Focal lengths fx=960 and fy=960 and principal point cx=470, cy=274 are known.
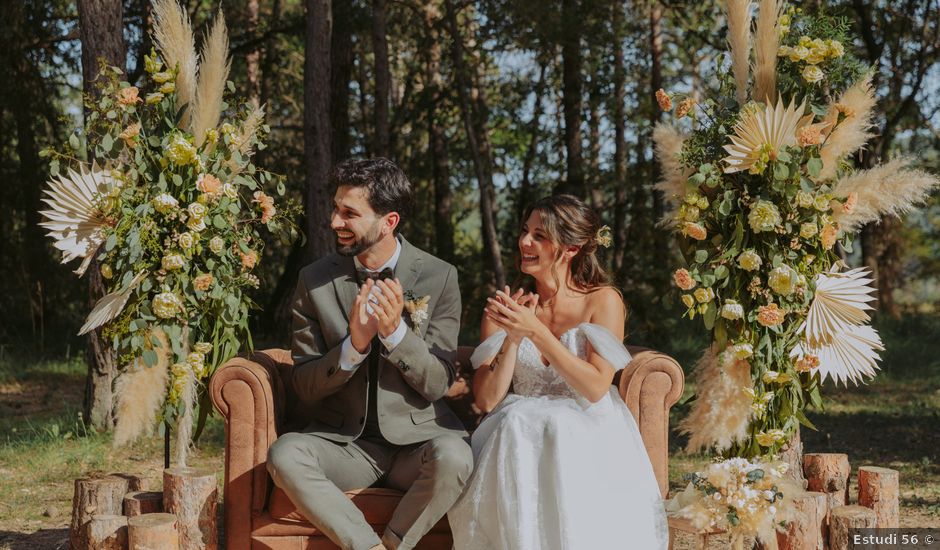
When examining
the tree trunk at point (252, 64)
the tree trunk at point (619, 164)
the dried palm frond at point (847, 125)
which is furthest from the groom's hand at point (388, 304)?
the tree trunk at point (252, 64)

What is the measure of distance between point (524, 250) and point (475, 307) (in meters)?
9.77

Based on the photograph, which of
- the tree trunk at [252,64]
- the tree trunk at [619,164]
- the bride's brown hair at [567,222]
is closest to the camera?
the bride's brown hair at [567,222]

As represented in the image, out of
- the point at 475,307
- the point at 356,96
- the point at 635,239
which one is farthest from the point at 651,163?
the point at 356,96

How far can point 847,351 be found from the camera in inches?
160

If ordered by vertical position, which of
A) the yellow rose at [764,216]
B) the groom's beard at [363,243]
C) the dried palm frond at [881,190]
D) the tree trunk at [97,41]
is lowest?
the groom's beard at [363,243]

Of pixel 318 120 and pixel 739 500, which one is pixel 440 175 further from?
pixel 739 500

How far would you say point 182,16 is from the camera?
15.2ft

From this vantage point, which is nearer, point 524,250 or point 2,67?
point 524,250

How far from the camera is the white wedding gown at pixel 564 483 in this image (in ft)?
11.6

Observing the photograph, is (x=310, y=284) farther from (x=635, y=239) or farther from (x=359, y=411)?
(x=635, y=239)

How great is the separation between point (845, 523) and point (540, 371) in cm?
136

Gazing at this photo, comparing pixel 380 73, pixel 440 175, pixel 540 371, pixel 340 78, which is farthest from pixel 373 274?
pixel 440 175

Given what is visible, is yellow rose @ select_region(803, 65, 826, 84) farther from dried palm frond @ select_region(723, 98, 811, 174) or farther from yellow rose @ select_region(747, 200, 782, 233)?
yellow rose @ select_region(747, 200, 782, 233)

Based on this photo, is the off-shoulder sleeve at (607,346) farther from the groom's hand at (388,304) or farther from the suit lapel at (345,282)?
the suit lapel at (345,282)
